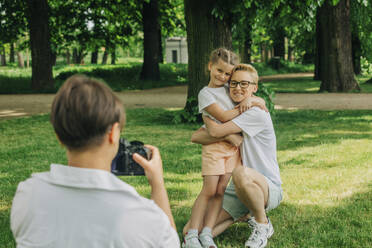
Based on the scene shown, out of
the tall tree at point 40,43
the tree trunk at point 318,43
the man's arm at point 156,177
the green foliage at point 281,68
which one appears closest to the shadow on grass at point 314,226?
the man's arm at point 156,177

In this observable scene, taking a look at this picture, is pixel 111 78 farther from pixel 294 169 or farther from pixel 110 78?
pixel 294 169

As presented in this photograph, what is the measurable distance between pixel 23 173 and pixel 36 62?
1294cm

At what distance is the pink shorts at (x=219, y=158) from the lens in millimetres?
3396

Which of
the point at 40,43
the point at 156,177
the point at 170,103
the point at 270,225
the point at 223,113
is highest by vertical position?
the point at 40,43

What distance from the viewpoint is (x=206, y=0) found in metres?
9.25

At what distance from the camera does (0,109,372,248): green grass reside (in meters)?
3.83

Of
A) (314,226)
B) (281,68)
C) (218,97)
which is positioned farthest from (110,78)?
(218,97)

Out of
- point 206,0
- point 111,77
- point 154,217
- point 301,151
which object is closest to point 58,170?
point 154,217

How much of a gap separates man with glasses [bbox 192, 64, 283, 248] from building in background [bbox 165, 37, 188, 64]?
6664 cm

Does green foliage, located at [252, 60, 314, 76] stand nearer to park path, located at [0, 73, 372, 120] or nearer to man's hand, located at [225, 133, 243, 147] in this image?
park path, located at [0, 73, 372, 120]

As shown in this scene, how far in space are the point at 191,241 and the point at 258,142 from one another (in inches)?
34.1

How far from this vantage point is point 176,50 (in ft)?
230

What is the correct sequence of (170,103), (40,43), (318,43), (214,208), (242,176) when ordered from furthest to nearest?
(318,43) → (40,43) → (170,103) → (214,208) → (242,176)

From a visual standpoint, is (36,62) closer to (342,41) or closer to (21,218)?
(342,41)
